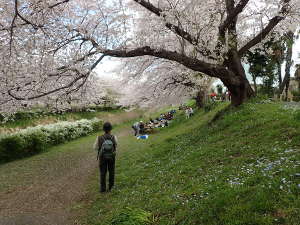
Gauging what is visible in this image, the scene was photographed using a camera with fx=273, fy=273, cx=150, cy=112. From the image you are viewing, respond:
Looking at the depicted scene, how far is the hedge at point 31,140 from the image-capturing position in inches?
653

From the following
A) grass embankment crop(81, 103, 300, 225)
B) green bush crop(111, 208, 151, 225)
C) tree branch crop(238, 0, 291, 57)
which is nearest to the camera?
grass embankment crop(81, 103, 300, 225)

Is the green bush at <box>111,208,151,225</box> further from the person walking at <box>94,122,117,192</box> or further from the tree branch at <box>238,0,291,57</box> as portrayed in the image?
the tree branch at <box>238,0,291,57</box>

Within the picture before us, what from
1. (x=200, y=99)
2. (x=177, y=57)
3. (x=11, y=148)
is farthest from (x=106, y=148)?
(x=200, y=99)

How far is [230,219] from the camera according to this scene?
4.24 metres

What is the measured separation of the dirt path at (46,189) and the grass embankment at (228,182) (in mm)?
747

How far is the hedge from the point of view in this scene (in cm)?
A: 1660

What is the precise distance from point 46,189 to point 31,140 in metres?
8.91

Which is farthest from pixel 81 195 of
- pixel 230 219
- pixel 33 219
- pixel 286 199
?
pixel 286 199

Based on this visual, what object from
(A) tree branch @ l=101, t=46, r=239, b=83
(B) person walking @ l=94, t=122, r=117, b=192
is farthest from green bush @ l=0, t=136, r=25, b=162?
(B) person walking @ l=94, t=122, r=117, b=192

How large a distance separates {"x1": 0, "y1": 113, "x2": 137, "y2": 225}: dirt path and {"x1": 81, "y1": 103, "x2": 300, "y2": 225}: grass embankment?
2.45 feet

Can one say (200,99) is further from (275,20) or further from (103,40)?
(103,40)

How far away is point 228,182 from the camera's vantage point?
221 inches

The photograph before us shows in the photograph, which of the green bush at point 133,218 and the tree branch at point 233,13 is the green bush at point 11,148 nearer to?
the tree branch at point 233,13

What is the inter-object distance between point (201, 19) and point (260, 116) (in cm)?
512
